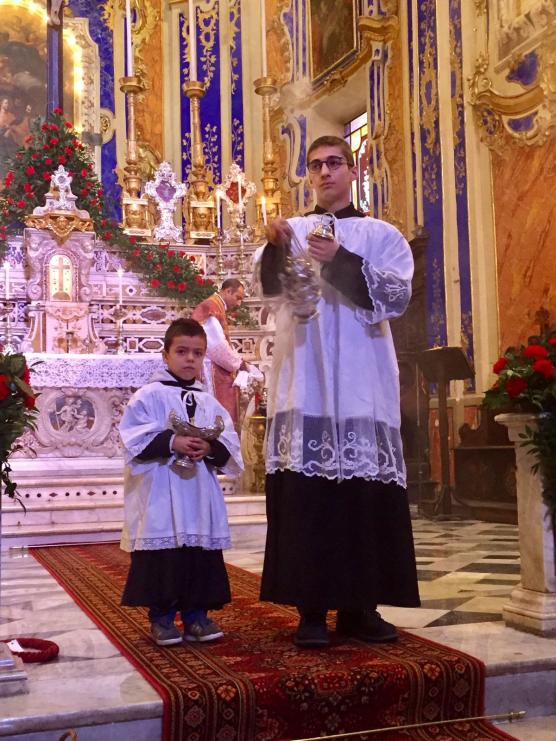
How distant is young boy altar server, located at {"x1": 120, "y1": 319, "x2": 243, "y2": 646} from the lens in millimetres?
3246

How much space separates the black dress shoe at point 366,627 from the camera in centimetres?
324

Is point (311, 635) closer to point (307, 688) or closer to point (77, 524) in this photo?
point (307, 688)

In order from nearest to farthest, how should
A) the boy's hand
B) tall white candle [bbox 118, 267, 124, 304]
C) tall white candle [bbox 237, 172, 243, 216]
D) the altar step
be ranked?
the boy's hand → the altar step → tall white candle [bbox 118, 267, 124, 304] → tall white candle [bbox 237, 172, 243, 216]

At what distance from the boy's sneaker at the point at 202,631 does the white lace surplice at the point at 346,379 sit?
0.63 metres

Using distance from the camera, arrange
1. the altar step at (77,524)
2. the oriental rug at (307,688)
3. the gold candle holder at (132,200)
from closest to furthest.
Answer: the oriental rug at (307,688)
the altar step at (77,524)
the gold candle holder at (132,200)

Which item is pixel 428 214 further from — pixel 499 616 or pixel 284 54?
pixel 499 616

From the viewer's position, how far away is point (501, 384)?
12.1 ft

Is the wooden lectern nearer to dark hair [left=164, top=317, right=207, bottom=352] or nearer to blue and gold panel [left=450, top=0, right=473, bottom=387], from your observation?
blue and gold panel [left=450, top=0, right=473, bottom=387]

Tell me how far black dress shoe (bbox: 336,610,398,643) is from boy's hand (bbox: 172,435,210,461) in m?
0.82

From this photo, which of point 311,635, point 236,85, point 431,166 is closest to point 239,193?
point 431,166

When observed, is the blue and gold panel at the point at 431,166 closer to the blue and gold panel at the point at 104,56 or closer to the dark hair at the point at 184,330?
the blue and gold panel at the point at 104,56

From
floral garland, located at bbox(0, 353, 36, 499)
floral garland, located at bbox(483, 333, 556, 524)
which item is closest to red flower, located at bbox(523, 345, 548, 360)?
floral garland, located at bbox(483, 333, 556, 524)

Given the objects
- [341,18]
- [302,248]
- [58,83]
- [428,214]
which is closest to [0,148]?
[58,83]

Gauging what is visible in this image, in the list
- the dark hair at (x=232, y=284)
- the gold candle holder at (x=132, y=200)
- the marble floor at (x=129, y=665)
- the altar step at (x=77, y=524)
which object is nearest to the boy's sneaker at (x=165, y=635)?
the marble floor at (x=129, y=665)
